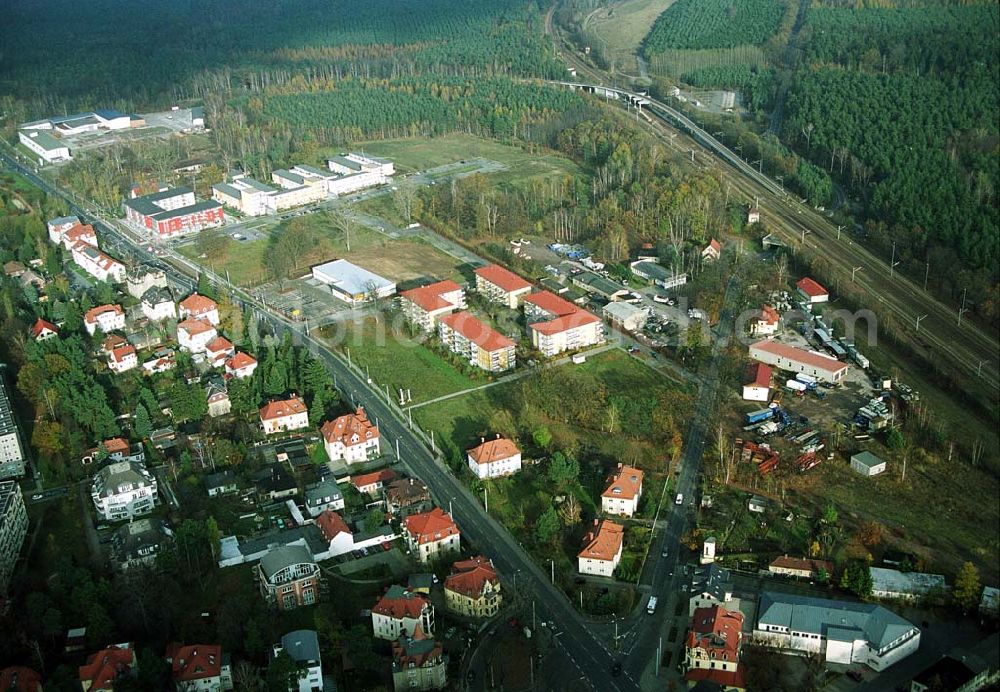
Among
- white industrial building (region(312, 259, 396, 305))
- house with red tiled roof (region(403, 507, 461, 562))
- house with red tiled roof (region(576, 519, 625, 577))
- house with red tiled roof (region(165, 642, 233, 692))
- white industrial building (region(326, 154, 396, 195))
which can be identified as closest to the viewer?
house with red tiled roof (region(165, 642, 233, 692))

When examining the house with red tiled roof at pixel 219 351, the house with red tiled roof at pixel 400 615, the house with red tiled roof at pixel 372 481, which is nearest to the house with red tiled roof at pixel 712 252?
the house with red tiled roof at pixel 219 351

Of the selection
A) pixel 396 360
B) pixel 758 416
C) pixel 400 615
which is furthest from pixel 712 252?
pixel 400 615

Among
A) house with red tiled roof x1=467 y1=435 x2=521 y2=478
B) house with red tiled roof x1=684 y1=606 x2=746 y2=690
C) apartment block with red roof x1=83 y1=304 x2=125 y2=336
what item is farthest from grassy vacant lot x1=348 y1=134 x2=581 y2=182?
house with red tiled roof x1=684 y1=606 x2=746 y2=690

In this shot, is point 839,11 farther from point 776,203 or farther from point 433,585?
point 433,585

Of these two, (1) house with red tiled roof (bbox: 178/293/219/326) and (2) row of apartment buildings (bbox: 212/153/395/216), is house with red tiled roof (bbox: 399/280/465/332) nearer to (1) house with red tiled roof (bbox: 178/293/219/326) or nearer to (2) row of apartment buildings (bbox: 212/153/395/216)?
(1) house with red tiled roof (bbox: 178/293/219/326)

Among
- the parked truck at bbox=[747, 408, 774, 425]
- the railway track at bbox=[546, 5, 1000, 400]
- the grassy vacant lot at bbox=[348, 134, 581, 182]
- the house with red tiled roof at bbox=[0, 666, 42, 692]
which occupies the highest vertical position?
the railway track at bbox=[546, 5, 1000, 400]

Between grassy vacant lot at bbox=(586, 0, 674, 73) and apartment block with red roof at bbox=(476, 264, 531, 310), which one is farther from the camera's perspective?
grassy vacant lot at bbox=(586, 0, 674, 73)

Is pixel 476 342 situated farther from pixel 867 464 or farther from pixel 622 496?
pixel 867 464

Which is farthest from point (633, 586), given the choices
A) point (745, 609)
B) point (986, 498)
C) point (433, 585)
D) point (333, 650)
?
point (986, 498)
